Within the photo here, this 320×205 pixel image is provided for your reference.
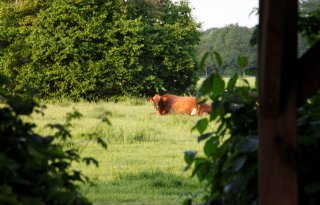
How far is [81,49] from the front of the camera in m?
21.9

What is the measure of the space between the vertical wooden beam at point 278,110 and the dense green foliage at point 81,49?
62.9 feet

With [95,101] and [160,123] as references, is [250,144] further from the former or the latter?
[95,101]

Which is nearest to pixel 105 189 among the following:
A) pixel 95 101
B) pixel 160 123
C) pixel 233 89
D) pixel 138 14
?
pixel 233 89

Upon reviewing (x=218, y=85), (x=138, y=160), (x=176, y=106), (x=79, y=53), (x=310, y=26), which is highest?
(x=79, y=53)

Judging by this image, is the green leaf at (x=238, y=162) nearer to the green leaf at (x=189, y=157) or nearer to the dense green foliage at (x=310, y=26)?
the green leaf at (x=189, y=157)

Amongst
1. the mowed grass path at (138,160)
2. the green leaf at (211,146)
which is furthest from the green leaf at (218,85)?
the mowed grass path at (138,160)

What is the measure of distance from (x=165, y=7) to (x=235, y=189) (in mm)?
23220

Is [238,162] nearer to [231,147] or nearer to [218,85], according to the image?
[231,147]

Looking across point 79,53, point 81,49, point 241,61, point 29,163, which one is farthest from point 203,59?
point 79,53

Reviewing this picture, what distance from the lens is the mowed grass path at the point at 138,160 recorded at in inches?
254

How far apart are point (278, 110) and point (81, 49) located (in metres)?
19.5

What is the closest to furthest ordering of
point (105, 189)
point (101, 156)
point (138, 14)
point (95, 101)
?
point (105, 189)
point (101, 156)
point (95, 101)
point (138, 14)

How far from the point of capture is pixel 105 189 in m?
6.77

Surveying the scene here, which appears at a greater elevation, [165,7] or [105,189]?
[165,7]
